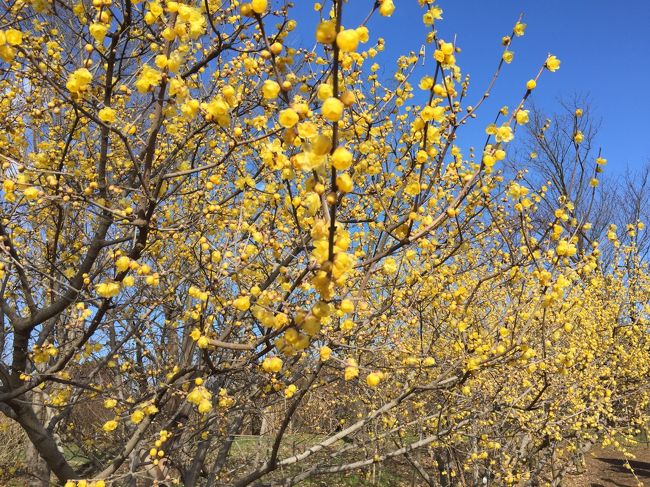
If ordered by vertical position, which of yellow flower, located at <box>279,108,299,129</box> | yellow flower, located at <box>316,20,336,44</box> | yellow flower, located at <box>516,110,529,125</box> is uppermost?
yellow flower, located at <box>516,110,529,125</box>

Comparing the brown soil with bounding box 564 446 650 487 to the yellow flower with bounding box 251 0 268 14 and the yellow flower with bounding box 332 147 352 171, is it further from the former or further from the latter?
the yellow flower with bounding box 251 0 268 14

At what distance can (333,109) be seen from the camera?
106 centimetres

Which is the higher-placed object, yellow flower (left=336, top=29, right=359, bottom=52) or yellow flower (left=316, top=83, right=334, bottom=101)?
yellow flower (left=336, top=29, right=359, bottom=52)

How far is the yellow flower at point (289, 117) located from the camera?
117cm

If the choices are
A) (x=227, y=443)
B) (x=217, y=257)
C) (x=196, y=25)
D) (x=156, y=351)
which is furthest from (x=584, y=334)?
(x=196, y=25)

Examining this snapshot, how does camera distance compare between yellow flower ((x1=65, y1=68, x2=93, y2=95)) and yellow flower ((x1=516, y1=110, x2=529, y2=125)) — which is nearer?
yellow flower ((x1=65, y1=68, x2=93, y2=95))

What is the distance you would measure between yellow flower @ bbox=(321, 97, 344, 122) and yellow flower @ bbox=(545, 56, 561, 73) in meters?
1.69

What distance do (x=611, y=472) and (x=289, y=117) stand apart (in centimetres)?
1797

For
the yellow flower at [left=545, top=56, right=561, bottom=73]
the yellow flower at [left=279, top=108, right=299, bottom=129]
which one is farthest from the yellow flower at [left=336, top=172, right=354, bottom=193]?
the yellow flower at [left=545, top=56, right=561, bottom=73]

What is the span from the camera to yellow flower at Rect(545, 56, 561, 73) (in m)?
2.25

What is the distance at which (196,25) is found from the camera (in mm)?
1997

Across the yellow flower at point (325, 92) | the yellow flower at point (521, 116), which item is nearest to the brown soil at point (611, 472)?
the yellow flower at point (521, 116)

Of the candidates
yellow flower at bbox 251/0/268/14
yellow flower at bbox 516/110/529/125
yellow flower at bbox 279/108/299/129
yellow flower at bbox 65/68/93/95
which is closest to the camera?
yellow flower at bbox 279/108/299/129

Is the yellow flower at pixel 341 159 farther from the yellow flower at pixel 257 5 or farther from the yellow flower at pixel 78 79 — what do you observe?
the yellow flower at pixel 78 79
